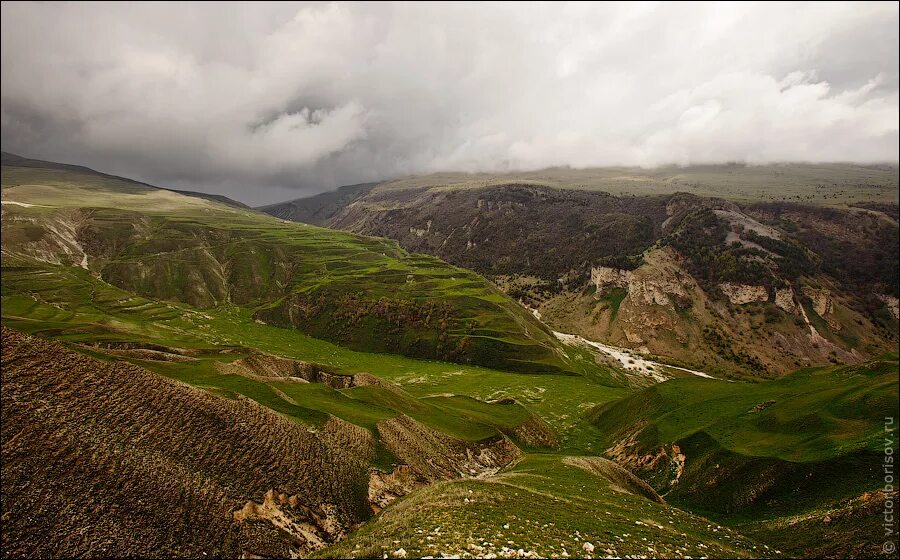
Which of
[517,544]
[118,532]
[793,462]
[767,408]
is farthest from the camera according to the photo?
[767,408]

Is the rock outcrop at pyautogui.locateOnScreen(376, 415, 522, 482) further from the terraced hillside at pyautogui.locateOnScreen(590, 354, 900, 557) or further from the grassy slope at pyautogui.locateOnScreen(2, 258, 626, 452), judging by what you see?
the terraced hillside at pyautogui.locateOnScreen(590, 354, 900, 557)

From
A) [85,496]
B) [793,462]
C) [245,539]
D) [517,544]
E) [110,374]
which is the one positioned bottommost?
[793,462]

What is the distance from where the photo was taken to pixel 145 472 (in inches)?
1052

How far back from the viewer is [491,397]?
452ft

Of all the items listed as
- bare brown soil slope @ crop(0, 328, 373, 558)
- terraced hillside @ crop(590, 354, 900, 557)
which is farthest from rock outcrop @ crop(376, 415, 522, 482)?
terraced hillside @ crop(590, 354, 900, 557)

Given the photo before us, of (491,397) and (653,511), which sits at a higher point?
(653,511)

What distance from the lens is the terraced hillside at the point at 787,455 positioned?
29797 mm

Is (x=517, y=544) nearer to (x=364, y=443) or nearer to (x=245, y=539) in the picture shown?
(x=245, y=539)

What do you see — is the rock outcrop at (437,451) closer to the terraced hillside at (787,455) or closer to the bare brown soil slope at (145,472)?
the bare brown soil slope at (145,472)

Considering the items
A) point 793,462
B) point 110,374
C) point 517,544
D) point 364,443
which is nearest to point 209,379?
point 110,374

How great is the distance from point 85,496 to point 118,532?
3.13 metres

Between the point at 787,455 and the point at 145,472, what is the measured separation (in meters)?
59.2

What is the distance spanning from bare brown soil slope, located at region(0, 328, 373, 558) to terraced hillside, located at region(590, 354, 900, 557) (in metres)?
35.9

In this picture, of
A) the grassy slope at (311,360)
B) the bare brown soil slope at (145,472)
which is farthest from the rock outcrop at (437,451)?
the bare brown soil slope at (145,472)
